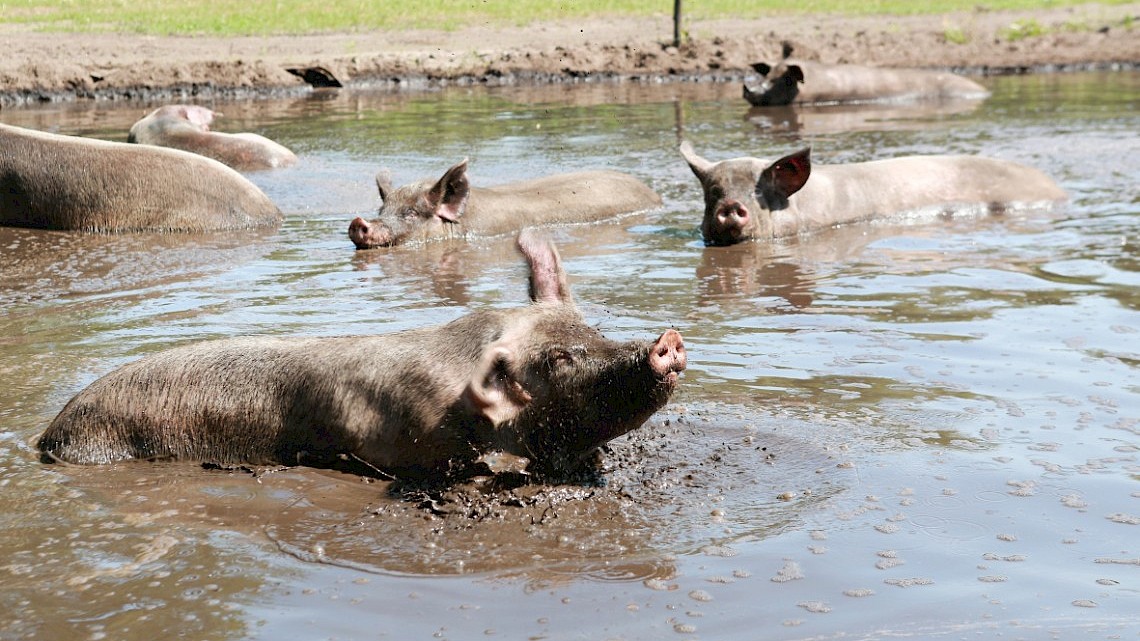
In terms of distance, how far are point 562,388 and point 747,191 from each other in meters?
6.53

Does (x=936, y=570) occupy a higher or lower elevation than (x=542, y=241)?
lower

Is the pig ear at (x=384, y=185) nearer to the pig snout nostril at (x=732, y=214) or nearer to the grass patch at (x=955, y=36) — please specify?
the pig snout nostril at (x=732, y=214)

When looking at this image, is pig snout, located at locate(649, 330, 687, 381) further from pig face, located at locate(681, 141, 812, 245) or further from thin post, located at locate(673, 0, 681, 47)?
thin post, located at locate(673, 0, 681, 47)

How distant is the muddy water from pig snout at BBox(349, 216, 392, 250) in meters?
0.22

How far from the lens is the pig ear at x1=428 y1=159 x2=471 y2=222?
11.7 m

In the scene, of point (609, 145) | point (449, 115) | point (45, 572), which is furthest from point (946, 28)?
point (45, 572)

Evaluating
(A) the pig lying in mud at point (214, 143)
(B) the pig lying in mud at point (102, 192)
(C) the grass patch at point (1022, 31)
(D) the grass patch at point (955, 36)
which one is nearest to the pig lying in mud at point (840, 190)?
(B) the pig lying in mud at point (102, 192)

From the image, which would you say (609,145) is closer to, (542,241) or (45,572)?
(542,241)

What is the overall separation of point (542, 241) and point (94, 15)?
2598 cm

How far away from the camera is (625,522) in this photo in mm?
5320

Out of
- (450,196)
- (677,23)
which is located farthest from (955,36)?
(450,196)

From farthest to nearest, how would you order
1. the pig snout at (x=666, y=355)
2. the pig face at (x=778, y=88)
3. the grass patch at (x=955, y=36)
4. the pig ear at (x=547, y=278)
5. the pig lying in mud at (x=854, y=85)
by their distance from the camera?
the grass patch at (x=955, y=36)
the pig lying in mud at (x=854, y=85)
the pig face at (x=778, y=88)
the pig ear at (x=547, y=278)
the pig snout at (x=666, y=355)

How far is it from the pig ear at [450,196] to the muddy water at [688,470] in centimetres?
38

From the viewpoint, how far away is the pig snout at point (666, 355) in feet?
16.8
